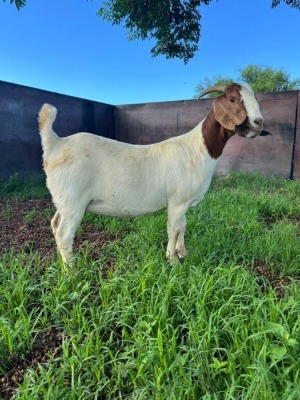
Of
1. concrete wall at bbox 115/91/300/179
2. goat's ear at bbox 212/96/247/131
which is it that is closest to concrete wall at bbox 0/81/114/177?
concrete wall at bbox 115/91/300/179

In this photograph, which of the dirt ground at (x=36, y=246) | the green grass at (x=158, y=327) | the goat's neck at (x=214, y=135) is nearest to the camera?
the green grass at (x=158, y=327)

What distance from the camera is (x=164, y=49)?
8344 mm

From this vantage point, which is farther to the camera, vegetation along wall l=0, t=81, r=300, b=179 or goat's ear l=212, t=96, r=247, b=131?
vegetation along wall l=0, t=81, r=300, b=179

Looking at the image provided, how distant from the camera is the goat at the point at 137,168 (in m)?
2.57

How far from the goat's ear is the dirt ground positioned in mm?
1274

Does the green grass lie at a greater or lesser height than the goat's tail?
lesser

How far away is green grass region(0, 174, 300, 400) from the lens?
1497 mm

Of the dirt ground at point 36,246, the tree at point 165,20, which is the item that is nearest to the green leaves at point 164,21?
the tree at point 165,20

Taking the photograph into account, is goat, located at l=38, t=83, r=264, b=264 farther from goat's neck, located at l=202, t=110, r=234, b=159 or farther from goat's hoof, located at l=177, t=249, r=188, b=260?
goat's hoof, located at l=177, t=249, r=188, b=260

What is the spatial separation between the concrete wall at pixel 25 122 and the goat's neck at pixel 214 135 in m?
6.41

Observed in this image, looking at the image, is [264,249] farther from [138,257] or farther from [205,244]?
[138,257]

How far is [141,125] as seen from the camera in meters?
A: 10.6

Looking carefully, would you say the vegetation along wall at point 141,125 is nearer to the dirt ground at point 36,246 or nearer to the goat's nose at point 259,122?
the dirt ground at point 36,246

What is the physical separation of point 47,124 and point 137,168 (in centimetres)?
82
